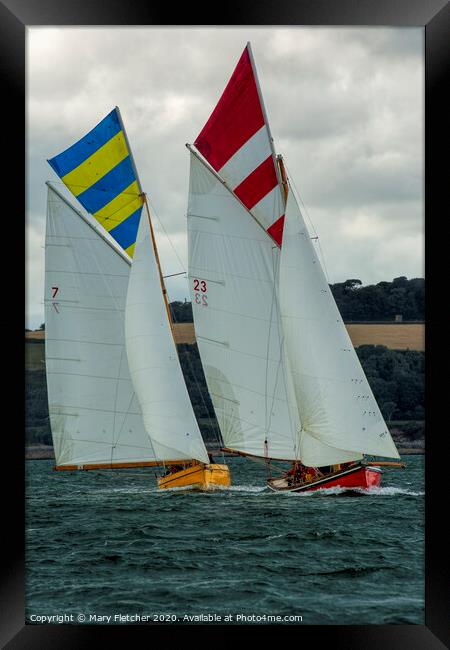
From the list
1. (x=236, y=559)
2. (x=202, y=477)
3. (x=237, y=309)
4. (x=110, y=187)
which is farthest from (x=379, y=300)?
(x=236, y=559)

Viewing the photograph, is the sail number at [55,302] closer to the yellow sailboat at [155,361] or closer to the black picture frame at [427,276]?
the yellow sailboat at [155,361]

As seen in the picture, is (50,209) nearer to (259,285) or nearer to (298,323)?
(259,285)

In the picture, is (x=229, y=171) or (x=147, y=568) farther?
(x=229, y=171)

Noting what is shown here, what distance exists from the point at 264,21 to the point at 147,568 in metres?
9.57

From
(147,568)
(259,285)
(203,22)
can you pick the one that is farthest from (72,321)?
(203,22)

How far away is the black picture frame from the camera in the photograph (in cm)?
1641

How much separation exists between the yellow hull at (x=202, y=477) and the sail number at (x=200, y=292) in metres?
4.83

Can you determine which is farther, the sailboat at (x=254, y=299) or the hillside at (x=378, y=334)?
the hillside at (x=378, y=334)

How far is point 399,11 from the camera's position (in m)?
16.6

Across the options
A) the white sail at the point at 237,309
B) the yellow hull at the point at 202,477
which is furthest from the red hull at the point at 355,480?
the yellow hull at the point at 202,477

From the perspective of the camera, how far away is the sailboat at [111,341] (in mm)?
32125

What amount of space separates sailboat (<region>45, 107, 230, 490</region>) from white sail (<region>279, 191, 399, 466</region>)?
4149 mm

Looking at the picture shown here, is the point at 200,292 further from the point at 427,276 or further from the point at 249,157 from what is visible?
the point at 427,276

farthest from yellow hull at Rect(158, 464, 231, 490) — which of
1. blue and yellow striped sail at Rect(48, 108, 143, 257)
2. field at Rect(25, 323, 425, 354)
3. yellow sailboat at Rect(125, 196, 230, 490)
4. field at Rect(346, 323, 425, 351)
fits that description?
field at Rect(346, 323, 425, 351)
